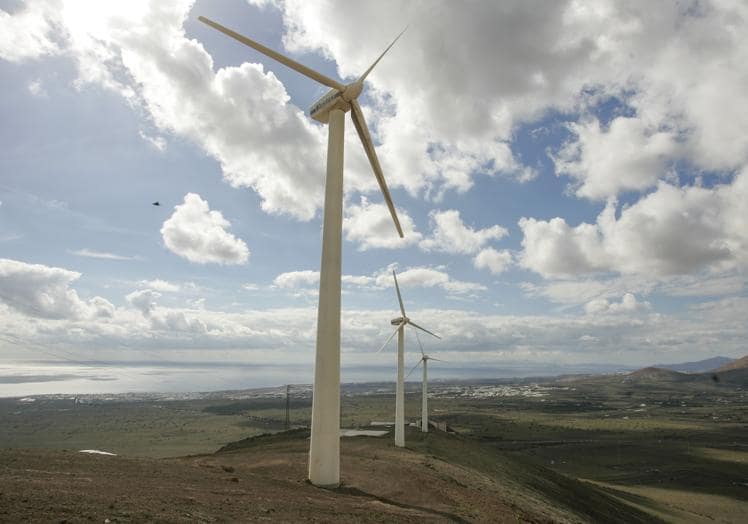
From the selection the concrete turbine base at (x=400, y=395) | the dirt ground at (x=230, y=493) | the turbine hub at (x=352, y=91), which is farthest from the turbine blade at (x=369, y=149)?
the concrete turbine base at (x=400, y=395)

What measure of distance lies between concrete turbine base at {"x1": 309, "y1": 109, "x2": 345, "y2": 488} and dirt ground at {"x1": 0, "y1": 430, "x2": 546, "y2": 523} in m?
1.51

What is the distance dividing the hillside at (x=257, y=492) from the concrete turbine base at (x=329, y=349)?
150 centimetres

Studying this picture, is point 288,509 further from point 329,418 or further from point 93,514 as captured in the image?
point 93,514

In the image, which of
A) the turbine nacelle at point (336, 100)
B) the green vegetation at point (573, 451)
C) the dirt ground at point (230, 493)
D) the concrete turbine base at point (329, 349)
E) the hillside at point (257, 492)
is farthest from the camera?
the green vegetation at point (573, 451)

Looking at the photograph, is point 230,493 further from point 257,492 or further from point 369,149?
point 369,149

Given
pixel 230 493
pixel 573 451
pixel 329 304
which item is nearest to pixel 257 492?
pixel 230 493

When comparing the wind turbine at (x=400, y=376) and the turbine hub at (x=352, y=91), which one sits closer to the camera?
the turbine hub at (x=352, y=91)

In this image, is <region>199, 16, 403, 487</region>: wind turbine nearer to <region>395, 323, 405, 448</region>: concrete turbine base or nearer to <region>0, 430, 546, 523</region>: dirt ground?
<region>0, 430, 546, 523</region>: dirt ground

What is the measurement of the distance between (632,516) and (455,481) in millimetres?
28854

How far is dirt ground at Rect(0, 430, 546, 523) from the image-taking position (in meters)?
14.5

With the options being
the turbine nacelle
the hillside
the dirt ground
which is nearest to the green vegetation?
the hillside

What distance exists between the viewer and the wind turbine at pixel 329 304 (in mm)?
23312

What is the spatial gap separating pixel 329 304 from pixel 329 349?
234 centimetres

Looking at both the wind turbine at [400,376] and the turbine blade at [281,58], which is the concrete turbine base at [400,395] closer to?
the wind turbine at [400,376]
